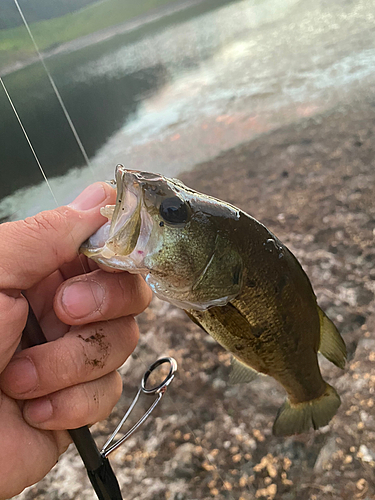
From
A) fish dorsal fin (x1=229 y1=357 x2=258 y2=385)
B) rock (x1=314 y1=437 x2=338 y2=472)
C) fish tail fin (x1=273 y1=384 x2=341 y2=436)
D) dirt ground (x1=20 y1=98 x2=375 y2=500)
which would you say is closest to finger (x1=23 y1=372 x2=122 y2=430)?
fish dorsal fin (x1=229 y1=357 x2=258 y2=385)

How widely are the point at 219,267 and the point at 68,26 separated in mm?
1972

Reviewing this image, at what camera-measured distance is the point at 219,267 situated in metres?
0.69

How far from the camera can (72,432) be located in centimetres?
74

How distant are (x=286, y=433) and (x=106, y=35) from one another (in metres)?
3.76

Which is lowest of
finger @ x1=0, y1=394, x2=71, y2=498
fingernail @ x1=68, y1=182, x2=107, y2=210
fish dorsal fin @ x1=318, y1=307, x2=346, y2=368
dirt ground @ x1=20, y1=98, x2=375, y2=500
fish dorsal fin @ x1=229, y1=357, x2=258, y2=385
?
dirt ground @ x1=20, y1=98, x2=375, y2=500

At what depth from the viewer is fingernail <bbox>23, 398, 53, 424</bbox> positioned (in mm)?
694

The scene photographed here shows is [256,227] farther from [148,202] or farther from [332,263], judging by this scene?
[332,263]

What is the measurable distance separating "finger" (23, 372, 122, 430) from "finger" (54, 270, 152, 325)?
0.15 meters

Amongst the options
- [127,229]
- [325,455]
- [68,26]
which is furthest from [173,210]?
[68,26]

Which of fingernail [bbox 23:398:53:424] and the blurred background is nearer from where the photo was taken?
fingernail [bbox 23:398:53:424]

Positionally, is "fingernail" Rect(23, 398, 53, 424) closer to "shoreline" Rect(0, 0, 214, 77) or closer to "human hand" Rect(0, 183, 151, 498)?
"human hand" Rect(0, 183, 151, 498)

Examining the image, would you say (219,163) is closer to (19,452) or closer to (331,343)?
(331,343)

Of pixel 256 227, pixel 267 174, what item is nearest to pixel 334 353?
pixel 256 227

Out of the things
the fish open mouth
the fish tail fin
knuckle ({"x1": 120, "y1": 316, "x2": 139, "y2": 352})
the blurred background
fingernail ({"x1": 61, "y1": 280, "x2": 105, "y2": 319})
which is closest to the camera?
the fish open mouth
